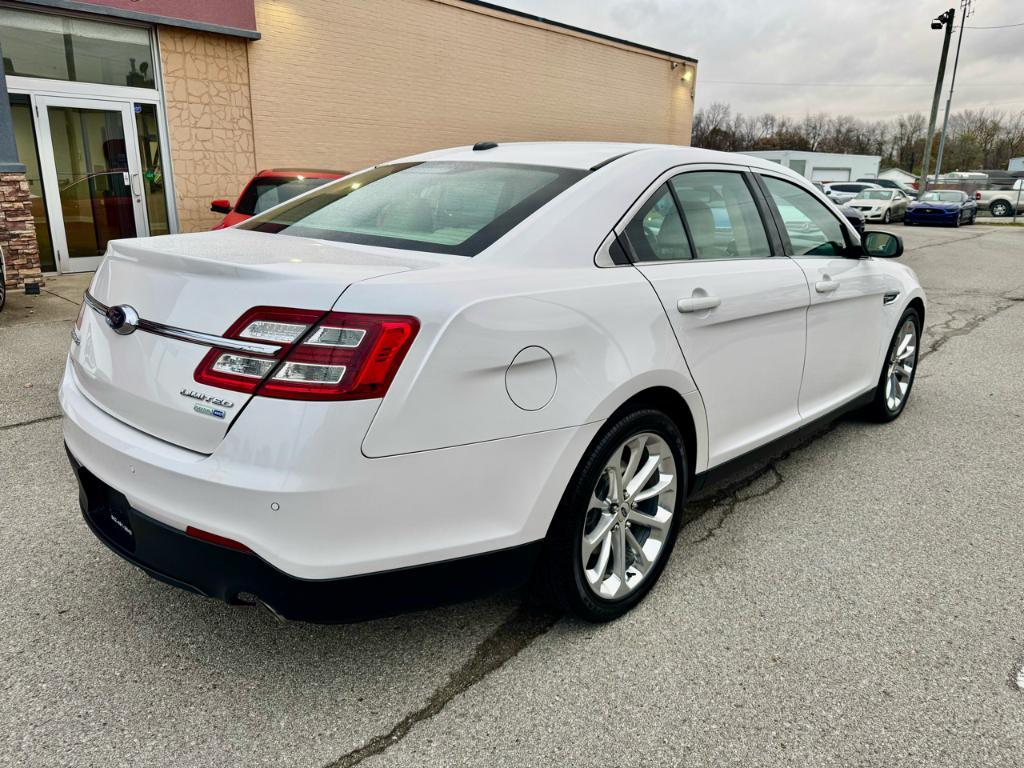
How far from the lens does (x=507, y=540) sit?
7.11 feet

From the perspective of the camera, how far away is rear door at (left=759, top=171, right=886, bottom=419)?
357cm

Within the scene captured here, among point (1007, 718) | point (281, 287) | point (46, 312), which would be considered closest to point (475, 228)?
point (281, 287)

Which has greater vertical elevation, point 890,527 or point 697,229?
point 697,229

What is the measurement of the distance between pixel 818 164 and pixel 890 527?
64.2 m

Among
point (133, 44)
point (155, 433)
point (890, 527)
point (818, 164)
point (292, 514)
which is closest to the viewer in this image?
point (292, 514)

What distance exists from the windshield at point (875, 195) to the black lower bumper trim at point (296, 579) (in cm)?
3072

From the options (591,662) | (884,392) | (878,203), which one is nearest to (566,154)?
(591,662)

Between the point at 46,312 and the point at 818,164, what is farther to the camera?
the point at 818,164

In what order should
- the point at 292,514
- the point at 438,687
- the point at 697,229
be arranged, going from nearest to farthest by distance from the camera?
1. the point at 292,514
2. the point at 438,687
3. the point at 697,229

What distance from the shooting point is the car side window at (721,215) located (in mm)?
3004

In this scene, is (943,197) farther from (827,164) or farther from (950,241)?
(827,164)

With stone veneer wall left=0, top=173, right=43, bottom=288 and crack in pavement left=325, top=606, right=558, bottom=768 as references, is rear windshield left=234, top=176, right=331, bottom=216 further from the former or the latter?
crack in pavement left=325, top=606, right=558, bottom=768

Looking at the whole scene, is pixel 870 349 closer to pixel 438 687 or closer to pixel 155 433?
pixel 438 687

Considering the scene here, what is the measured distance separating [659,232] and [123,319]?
181 cm
